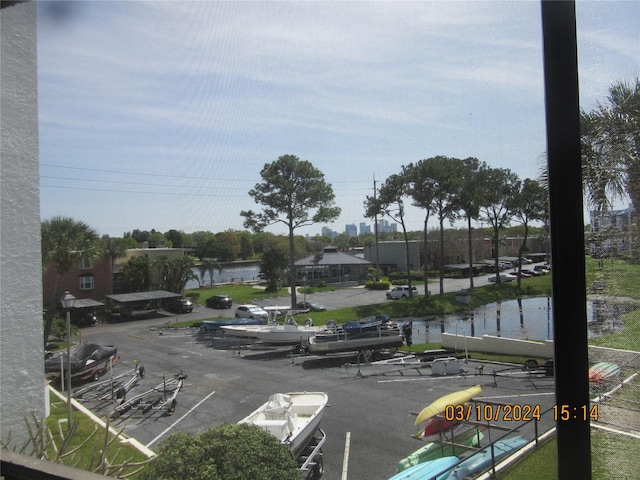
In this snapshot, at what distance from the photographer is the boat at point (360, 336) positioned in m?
2.26

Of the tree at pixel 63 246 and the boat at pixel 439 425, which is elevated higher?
the tree at pixel 63 246

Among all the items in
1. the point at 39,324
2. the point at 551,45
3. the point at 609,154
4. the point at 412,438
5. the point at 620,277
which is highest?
the point at 551,45

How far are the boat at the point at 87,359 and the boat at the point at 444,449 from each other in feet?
5.48

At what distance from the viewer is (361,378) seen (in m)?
2.21

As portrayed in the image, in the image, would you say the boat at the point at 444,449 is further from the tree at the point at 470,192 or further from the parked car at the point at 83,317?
the parked car at the point at 83,317

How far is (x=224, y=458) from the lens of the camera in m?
1.63

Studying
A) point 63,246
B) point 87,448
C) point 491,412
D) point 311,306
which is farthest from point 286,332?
point 63,246

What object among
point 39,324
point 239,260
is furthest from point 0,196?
point 239,260

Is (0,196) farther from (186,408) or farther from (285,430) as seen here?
(285,430)

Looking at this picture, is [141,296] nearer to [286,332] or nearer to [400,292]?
[286,332]

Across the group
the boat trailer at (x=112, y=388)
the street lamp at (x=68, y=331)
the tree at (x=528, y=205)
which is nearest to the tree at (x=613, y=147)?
the tree at (x=528, y=205)

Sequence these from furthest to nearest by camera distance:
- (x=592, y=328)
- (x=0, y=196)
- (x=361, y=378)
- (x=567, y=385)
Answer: (x=0, y=196) < (x=361, y=378) < (x=592, y=328) < (x=567, y=385)

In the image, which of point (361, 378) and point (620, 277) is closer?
point (620, 277)

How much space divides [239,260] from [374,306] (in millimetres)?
773
